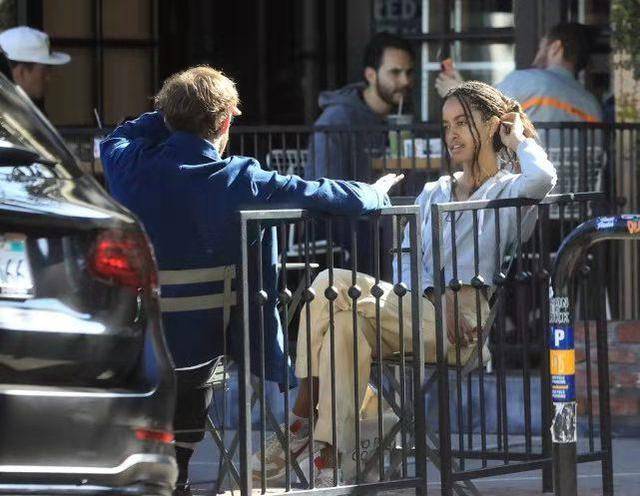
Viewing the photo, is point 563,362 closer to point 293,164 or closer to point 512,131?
point 512,131

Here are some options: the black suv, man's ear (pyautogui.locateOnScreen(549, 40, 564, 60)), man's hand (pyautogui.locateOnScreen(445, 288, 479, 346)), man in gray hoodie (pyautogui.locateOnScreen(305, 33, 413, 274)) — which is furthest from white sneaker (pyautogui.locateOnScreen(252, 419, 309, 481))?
man's ear (pyautogui.locateOnScreen(549, 40, 564, 60))

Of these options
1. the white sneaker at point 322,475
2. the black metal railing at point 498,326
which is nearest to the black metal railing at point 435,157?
the black metal railing at point 498,326

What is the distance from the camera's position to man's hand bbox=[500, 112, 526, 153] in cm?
676

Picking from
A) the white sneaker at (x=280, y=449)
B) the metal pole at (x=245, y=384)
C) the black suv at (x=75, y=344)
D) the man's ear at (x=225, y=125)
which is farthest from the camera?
the white sneaker at (x=280, y=449)

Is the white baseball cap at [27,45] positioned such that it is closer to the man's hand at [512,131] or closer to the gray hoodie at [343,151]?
the gray hoodie at [343,151]

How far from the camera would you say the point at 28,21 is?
10.9 m

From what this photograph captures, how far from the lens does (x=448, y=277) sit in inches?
260

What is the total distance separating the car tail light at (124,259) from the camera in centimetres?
473

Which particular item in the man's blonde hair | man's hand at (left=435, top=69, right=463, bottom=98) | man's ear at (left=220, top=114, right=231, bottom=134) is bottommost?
man's ear at (left=220, top=114, right=231, bottom=134)

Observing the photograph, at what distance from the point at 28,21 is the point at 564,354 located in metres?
6.35

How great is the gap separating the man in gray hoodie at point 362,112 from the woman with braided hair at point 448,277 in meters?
2.10

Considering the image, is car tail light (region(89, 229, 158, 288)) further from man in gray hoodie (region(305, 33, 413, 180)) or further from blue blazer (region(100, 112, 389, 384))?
man in gray hoodie (region(305, 33, 413, 180))

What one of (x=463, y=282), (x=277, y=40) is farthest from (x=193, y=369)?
(x=277, y=40)

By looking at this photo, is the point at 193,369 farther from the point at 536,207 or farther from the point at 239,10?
the point at 239,10
